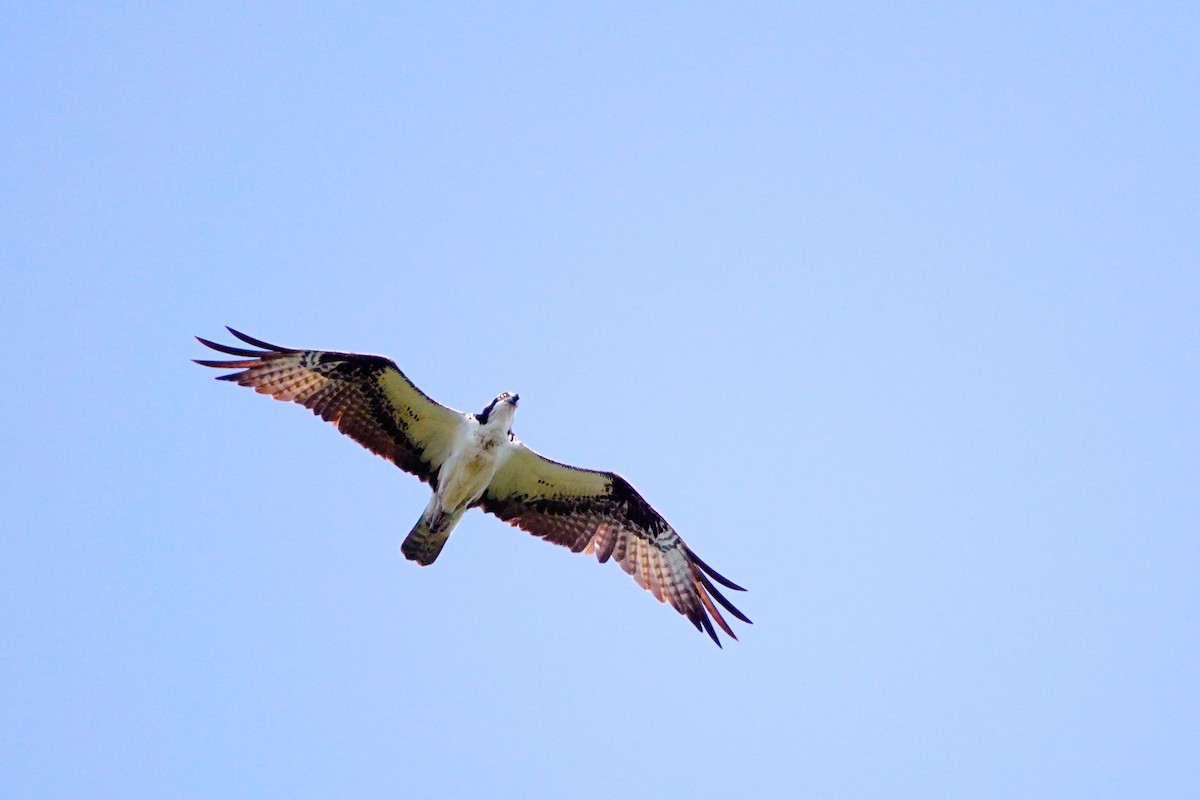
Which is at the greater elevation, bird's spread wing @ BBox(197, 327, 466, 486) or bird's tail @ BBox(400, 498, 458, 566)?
bird's spread wing @ BBox(197, 327, 466, 486)

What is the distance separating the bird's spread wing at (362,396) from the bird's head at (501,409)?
0.30 meters

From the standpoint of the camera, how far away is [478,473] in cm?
1575

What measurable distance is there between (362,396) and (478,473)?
5.28ft

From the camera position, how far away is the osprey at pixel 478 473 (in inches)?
611

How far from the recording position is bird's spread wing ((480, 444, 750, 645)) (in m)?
16.5

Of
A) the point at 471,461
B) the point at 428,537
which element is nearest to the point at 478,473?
the point at 471,461

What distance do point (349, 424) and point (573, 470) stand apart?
269 cm

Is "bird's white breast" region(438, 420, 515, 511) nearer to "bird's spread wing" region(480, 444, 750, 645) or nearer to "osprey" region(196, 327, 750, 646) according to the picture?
"osprey" region(196, 327, 750, 646)

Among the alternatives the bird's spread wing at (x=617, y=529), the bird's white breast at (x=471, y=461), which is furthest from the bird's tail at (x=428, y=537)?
the bird's spread wing at (x=617, y=529)

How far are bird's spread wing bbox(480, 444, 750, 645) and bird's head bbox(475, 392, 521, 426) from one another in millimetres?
1053

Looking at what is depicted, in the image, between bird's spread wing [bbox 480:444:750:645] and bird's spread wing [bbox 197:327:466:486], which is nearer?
bird's spread wing [bbox 197:327:466:486]

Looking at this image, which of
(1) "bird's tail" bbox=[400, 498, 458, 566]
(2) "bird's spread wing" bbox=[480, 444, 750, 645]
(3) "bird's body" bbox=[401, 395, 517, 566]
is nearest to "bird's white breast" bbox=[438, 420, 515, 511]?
(3) "bird's body" bbox=[401, 395, 517, 566]

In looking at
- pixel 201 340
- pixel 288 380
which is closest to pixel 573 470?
pixel 288 380

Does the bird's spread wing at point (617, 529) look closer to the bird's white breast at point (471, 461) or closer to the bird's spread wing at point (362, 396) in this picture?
the bird's white breast at point (471, 461)
